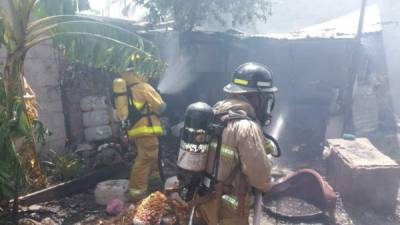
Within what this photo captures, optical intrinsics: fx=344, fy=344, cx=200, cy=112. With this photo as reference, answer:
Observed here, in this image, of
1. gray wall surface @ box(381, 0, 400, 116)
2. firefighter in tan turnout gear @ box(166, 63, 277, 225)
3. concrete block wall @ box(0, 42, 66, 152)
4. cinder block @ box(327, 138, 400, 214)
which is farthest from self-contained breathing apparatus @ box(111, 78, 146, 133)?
gray wall surface @ box(381, 0, 400, 116)

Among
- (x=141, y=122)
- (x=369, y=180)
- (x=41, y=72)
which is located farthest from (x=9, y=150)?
(x=369, y=180)

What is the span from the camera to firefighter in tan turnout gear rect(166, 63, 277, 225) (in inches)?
107

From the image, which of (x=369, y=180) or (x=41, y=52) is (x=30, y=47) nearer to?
(x=41, y=52)

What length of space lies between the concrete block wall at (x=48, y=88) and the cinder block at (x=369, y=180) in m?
5.82

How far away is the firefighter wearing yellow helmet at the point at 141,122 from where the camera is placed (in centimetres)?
579

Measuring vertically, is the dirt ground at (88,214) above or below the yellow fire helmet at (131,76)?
below

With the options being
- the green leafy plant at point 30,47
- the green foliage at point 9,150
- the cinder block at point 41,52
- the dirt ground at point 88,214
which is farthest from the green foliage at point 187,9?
the green foliage at point 9,150

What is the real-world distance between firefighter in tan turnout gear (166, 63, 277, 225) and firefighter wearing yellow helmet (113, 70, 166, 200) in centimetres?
284

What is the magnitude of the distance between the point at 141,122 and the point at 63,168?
5.95 feet

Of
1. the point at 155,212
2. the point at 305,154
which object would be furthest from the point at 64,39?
the point at 305,154

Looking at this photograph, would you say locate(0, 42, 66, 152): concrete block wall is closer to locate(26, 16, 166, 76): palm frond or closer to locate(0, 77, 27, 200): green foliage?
locate(26, 16, 166, 76): palm frond

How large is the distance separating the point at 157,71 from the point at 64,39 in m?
1.36

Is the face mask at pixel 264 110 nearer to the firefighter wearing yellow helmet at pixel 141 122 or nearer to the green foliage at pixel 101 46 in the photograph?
the green foliage at pixel 101 46

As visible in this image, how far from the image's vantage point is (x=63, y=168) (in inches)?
249
